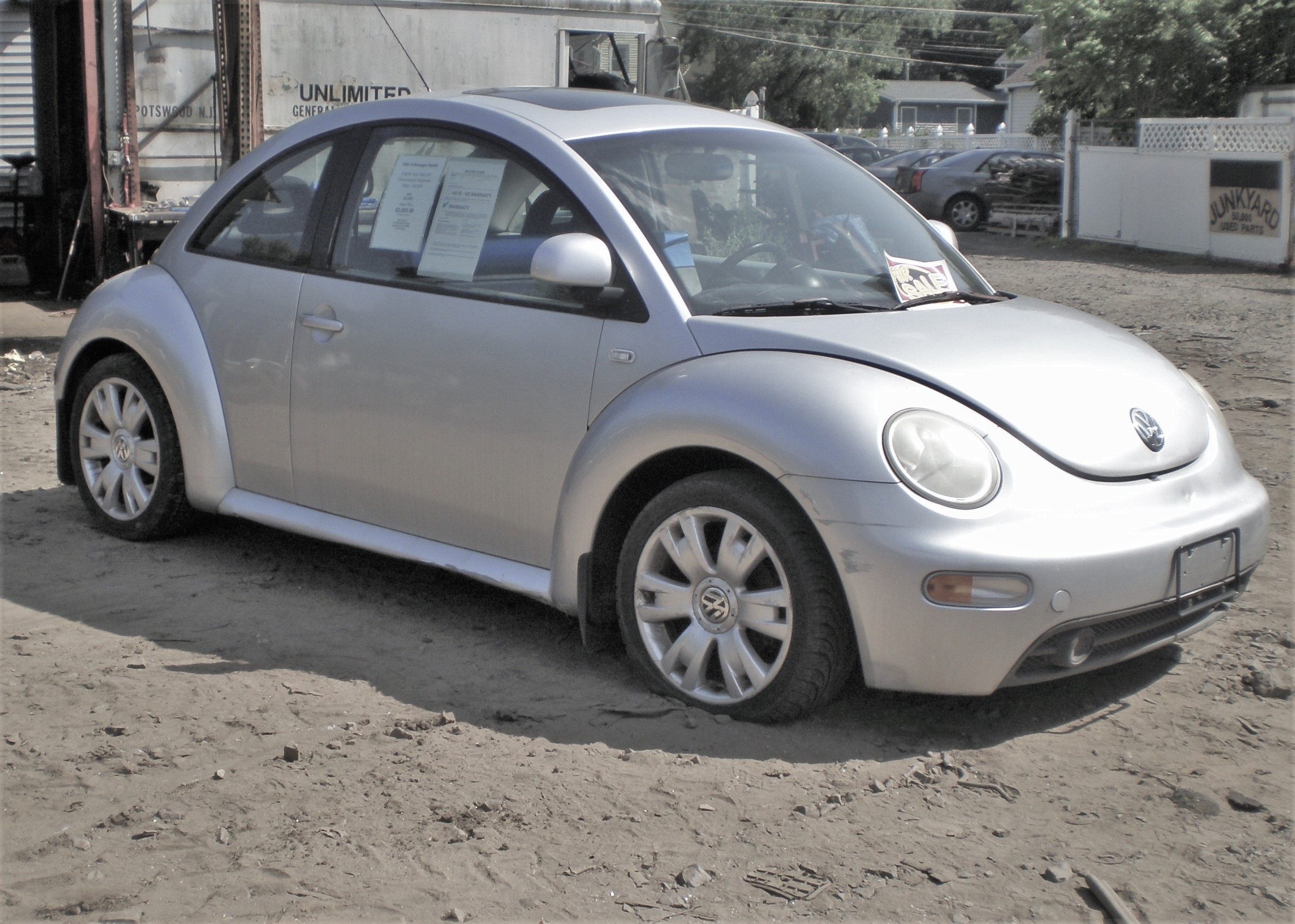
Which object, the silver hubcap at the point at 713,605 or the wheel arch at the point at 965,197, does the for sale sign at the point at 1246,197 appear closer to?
the wheel arch at the point at 965,197

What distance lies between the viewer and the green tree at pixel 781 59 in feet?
234

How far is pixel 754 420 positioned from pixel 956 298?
3.72 ft

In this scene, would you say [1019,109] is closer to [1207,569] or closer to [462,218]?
[462,218]

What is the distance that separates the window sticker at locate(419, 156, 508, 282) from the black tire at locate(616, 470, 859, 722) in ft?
3.53

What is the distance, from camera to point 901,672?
342 cm

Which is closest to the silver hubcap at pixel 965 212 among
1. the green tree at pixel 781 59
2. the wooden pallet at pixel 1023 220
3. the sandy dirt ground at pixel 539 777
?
the wooden pallet at pixel 1023 220

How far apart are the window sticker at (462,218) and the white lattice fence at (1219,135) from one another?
15075 mm

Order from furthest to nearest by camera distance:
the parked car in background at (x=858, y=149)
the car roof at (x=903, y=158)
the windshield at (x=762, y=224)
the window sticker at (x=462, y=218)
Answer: the parked car in background at (x=858, y=149) → the car roof at (x=903, y=158) → the window sticker at (x=462, y=218) → the windshield at (x=762, y=224)

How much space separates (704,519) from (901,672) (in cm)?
65

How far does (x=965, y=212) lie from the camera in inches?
976

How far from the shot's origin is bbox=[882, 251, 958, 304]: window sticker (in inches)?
165

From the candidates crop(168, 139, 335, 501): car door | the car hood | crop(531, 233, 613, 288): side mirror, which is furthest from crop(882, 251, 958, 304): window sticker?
crop(168, 139, 335, 501): car door

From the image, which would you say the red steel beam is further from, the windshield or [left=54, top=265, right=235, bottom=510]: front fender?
the windshield

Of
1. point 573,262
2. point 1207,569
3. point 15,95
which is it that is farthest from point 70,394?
point 15,95
